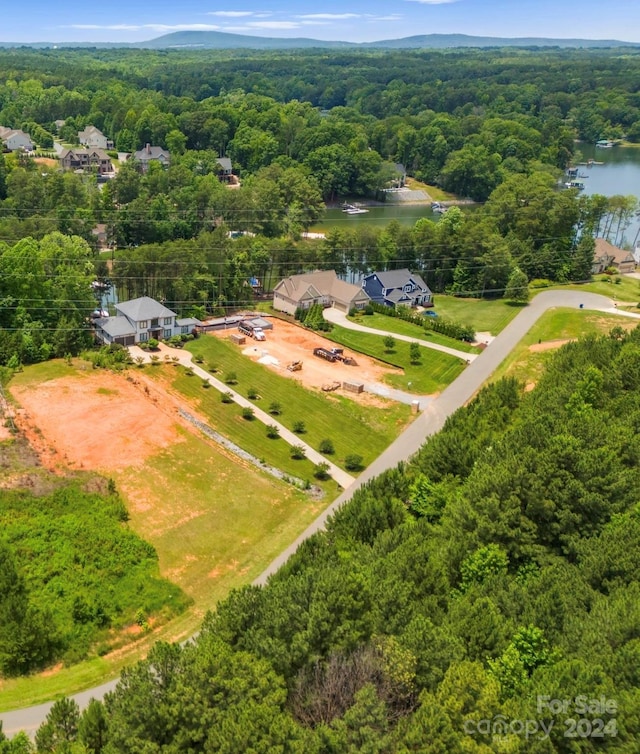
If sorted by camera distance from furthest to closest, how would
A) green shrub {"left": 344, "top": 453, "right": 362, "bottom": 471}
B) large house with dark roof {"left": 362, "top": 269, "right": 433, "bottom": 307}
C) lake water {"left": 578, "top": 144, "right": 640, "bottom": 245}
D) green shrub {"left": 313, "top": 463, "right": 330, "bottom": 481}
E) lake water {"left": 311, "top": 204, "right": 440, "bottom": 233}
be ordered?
lake water {"left": 578, "top": 144, "right": 640, "bottom": 245}, lake water {"left": 311, "top": 204, "right": 440, "bottom": 233}, large house with dark roof {"left": 362, "top": 269, "right": 433, "bottom": 307}, green shrub {"left": 344, "top": 453, "right": 362, "bottom": 471}, green shrub {"left": 313, "top": 463, "right": 330, "bottom": 481}

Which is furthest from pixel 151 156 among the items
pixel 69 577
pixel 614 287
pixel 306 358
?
pixel 69 577

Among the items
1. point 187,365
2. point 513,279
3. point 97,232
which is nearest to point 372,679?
point 187,365

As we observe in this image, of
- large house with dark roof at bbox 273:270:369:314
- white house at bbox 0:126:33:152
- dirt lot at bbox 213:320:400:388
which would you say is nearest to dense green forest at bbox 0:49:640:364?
large house with dark roof at bbox 273:270:369:314

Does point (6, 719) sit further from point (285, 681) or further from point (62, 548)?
point (285, 681)

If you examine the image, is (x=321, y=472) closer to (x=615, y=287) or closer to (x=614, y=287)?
(x=614, y=287)

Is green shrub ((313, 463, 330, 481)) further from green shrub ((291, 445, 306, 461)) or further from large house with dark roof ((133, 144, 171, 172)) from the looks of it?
large house with dark roof ((133, 144, 171, 172))
